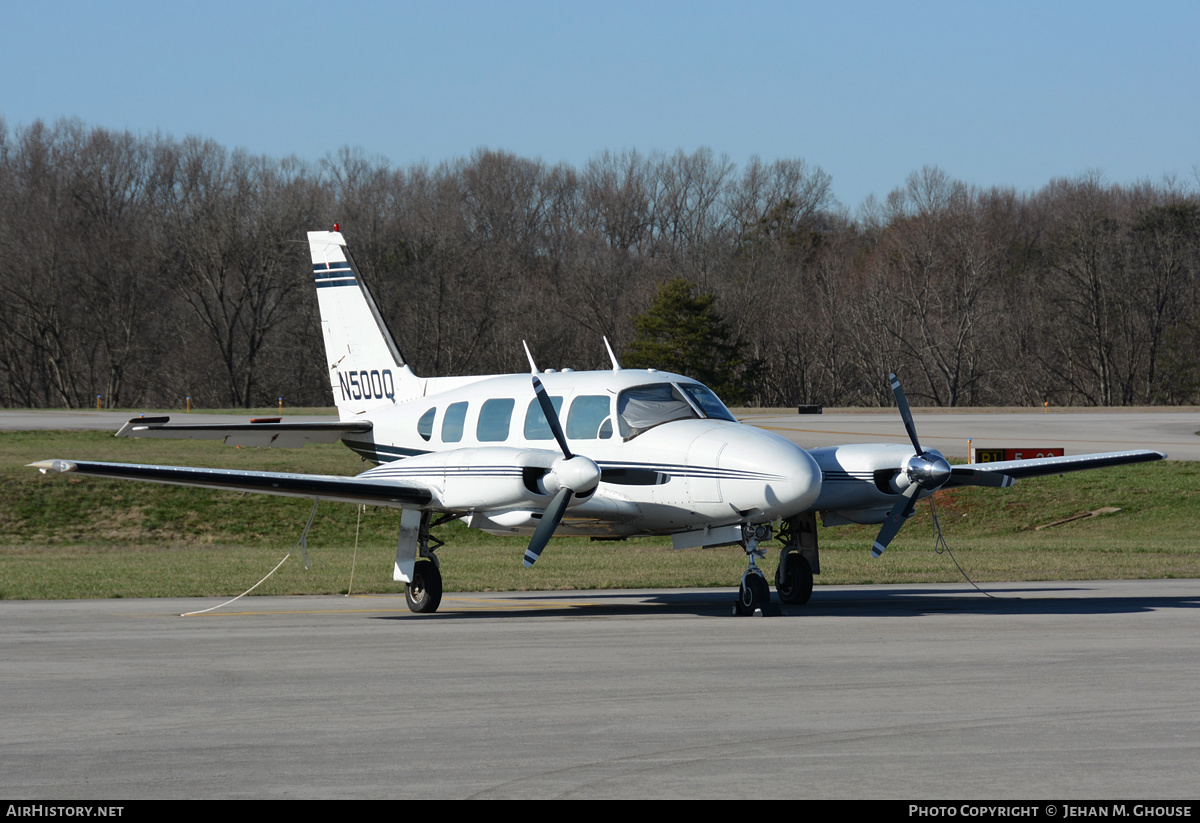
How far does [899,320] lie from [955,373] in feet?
16.7

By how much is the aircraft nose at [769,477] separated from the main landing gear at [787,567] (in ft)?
2.70

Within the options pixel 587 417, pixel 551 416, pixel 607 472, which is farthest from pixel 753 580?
pixel 551 416

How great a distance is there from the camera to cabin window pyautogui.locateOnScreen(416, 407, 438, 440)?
1806 cm

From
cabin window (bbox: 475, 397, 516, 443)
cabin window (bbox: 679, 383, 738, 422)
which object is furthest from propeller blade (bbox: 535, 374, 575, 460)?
cabin window (bbox: 679, 383, 738, 422)

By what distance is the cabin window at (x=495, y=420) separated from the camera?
17000 mm

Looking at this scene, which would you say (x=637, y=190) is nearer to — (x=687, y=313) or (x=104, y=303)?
(x=687, y=313)

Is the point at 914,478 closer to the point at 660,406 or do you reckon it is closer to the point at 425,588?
the point at 660,406

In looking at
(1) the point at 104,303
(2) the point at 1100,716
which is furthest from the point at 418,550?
(1) the point at 104,303

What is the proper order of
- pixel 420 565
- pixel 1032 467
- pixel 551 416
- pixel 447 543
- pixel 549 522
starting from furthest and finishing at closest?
pixel 447 543
pixel 1032 467
pixel 420 565
pixel 551 416
pixel 549 522

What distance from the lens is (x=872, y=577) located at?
22.0 meters

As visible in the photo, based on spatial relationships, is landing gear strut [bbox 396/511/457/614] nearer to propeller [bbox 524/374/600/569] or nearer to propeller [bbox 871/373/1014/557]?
propeller [bbox 524/374/600/569]

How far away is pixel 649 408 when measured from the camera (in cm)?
1603

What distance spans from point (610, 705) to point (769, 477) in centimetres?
579

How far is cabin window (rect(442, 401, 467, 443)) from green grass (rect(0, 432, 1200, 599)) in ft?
14.1
